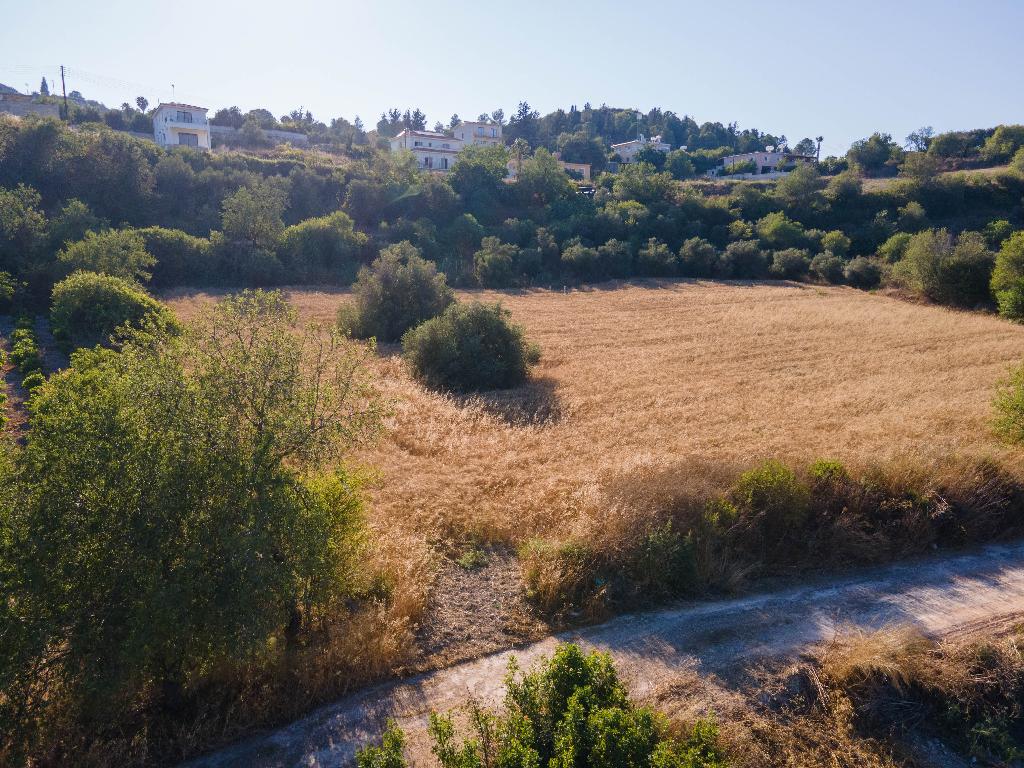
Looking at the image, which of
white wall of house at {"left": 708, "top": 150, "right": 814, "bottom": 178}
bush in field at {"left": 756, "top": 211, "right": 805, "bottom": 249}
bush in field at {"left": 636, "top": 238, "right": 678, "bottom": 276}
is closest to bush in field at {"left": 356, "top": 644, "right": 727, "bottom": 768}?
bush in field at {"left": 636, "top": 238, "right": 678, "bottom": 276}

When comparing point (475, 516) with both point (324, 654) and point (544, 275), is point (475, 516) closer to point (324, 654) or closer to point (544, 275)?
point (324, 654)

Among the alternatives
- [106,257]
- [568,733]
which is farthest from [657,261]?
[568,733]

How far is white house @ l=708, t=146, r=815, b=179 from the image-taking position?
303 ft

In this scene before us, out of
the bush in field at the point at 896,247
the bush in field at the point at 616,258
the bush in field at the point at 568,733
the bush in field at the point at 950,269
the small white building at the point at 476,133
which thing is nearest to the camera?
the bush in field at the point at 568,733

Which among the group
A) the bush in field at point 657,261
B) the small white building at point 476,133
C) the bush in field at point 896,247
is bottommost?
the bush in field at point 657,261

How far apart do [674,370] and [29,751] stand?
858 inches

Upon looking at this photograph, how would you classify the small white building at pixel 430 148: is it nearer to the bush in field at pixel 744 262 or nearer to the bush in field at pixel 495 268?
the bush in field at pixel 495 268

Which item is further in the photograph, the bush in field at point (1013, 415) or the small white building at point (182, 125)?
the small white building at point (182, 125)

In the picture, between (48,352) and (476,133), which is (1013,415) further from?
(476,133)

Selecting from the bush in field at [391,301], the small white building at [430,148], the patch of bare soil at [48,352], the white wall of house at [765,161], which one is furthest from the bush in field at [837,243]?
the patch of bare soil at [48,352]

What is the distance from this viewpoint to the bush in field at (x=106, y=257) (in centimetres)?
3288

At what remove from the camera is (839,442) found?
15.2m

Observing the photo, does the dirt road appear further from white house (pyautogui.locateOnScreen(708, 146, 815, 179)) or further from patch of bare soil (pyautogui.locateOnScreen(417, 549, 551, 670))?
white house (pyautogui.locateOnScreen(708, 146, 815, 179))

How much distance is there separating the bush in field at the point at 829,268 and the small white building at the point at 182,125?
220 ft
